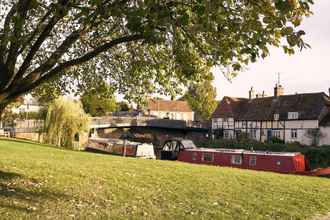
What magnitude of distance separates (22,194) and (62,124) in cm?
3611

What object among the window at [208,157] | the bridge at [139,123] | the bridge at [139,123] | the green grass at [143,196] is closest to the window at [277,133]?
the bridge at [139,123]

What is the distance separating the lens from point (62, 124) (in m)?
45.8

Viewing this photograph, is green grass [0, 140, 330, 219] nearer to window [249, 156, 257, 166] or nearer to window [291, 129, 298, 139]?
window [249, 156, 257, 166]

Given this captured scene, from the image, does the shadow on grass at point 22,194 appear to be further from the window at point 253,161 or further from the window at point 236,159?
the window at point 236,159

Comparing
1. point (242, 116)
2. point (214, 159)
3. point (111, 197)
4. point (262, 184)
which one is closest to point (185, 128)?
point (242, 116)

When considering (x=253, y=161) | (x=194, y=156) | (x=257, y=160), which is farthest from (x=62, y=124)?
(x=257, y=160)

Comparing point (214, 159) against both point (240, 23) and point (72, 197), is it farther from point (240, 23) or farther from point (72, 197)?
point (240, 23)

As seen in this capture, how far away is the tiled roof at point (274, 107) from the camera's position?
58.0 meters

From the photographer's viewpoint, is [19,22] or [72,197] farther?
[72,197]

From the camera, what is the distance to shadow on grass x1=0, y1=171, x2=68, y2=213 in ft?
30.2

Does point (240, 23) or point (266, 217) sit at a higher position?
point (240, 23)

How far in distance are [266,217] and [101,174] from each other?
638 centimetres

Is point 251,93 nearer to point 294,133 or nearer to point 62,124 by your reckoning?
point 294,133

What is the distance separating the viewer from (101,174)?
49.4 ft
